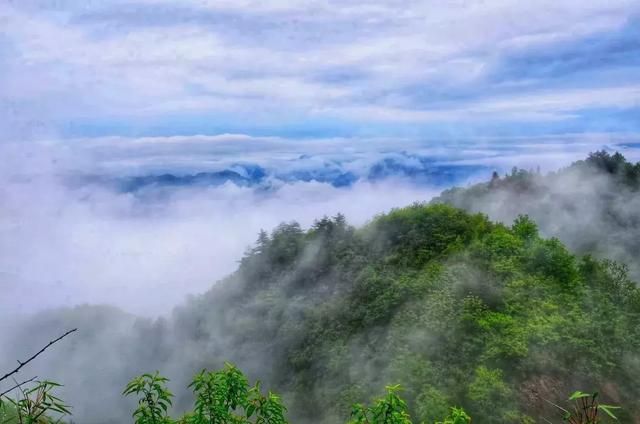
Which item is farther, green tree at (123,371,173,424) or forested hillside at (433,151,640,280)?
forested hillside at (433,151,640,280)

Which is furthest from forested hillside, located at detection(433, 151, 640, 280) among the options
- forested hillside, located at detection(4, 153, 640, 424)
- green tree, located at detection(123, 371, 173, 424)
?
green tree, located at detection(123, 371, 173, 424)

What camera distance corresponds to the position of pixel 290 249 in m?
31.4

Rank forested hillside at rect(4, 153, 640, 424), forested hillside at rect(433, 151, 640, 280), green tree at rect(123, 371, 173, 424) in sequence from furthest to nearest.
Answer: forested hillside at rect(433, 151, 640, 280) < forested hillside at rect(4, 153, 640, 424) < green tree at rect(123, 371, 173, 424)

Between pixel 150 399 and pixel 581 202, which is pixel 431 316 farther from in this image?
pixel 581 202

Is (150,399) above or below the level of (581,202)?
above

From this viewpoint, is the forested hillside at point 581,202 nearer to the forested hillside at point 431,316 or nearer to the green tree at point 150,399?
the forested hillside at point 431,316

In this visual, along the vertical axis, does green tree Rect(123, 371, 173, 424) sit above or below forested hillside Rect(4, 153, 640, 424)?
above

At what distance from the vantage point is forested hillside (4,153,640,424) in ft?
62.5

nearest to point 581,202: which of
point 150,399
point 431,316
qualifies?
point 431,316

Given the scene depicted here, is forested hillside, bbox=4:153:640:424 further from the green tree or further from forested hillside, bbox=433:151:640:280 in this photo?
the green tree

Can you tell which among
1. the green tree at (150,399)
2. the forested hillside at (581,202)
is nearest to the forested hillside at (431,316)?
the forested hillside at (581,202)

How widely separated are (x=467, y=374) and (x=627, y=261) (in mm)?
17255

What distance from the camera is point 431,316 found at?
70.2 ft

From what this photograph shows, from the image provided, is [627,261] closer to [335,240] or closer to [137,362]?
[335,240]
